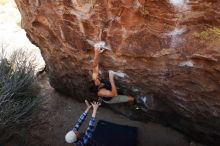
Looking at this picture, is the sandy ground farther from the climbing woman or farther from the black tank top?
the black tank top

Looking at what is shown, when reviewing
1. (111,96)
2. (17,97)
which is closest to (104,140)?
(111,96)

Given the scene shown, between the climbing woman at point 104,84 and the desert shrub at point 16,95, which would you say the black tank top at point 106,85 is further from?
the desert shrub at point 16,95

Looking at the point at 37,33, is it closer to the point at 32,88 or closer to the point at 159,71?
the point at 32,88

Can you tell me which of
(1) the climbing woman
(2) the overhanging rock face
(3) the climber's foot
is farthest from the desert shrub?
(3) the climber's foot

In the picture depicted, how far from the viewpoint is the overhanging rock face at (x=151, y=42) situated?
16.1ft

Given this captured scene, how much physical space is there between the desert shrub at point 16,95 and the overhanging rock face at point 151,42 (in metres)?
1.04

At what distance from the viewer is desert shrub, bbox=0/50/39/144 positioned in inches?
250

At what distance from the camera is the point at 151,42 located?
5367 mm

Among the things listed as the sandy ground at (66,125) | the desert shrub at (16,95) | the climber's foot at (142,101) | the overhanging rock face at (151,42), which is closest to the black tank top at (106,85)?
the overhanging rock face at (151,42)

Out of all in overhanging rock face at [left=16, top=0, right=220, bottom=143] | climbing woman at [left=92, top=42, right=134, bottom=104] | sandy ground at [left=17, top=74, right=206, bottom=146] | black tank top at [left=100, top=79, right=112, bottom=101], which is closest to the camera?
overhanging rock face at [left=16, top=0, right=220, bottom=143]

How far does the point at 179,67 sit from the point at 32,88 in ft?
11.3

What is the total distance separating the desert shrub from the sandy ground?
32cm

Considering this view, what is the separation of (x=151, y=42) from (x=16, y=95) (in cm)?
304

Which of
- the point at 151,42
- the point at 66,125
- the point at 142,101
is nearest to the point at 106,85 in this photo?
the point at 142,101
